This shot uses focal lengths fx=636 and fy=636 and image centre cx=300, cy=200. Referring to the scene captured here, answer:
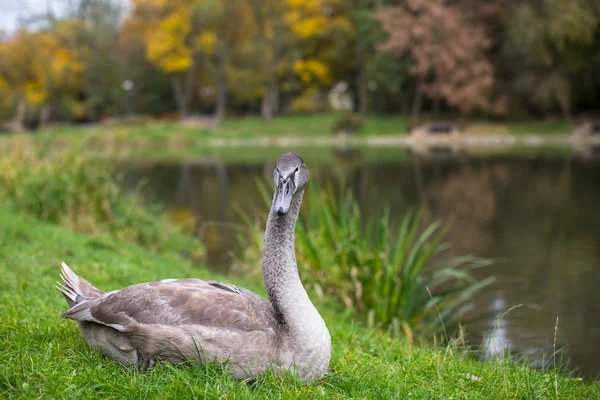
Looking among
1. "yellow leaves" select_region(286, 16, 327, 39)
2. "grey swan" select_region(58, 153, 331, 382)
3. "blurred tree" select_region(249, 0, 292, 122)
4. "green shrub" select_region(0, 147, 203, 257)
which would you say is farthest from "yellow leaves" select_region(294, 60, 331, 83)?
"grey swan" select_region(58, 153, 331, 382)

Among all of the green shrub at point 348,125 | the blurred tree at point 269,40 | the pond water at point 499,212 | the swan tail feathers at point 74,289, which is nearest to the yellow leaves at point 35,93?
the blurred tree at point 269,40

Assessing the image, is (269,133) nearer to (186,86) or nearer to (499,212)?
(186,86)

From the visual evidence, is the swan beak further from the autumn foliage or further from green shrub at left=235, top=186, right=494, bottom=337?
the autumn foliage

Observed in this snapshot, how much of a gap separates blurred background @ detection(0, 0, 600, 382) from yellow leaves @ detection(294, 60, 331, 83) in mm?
362

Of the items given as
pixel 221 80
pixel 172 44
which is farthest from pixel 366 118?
pixel 172 44

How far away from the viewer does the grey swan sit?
338 centimetres

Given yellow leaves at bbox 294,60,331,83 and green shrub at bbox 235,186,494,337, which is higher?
yellow leaves at bbox 294,60,331,83

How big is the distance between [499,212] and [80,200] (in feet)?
34.5

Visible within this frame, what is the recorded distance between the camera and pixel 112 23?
61.1m

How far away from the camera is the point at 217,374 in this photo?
10.8 feet

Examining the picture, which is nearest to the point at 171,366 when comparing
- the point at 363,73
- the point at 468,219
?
the point at 468,219

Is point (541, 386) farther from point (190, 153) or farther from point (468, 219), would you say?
point (190, 153)

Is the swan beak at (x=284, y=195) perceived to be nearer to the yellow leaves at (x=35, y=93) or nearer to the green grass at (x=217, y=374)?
the green grass at (x=217, y=374)

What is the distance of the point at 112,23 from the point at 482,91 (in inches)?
1428
